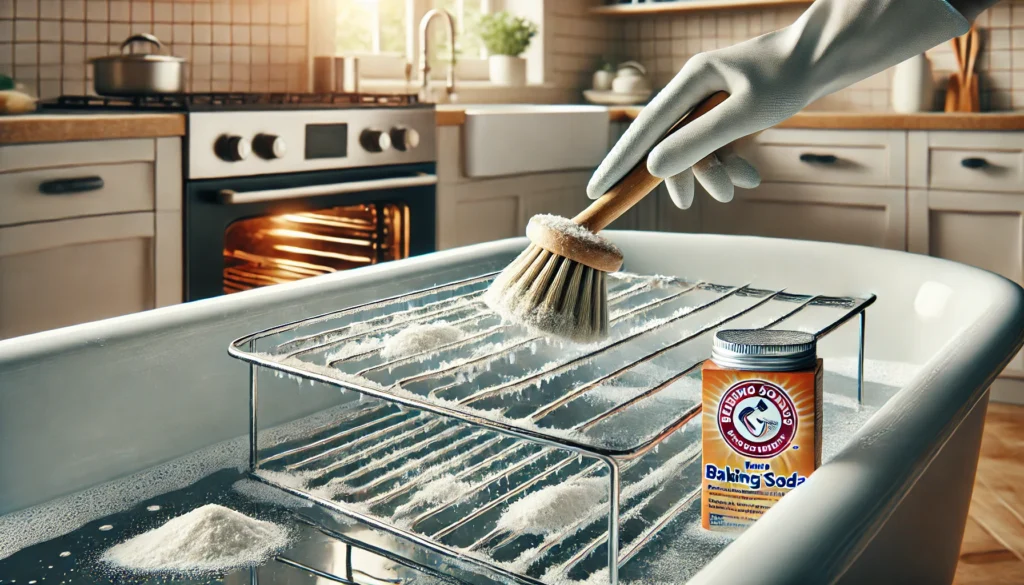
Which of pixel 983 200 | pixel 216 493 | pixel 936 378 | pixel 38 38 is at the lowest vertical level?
pixel 216 493

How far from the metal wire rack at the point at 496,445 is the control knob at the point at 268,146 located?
0.90m

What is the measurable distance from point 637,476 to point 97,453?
1.55 feet

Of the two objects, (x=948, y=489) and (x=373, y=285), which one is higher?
(x=373, y=285)

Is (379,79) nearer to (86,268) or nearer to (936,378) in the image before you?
(86,268)

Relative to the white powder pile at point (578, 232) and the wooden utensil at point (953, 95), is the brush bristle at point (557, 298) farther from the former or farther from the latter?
the wooden utensil at point (953, 95)

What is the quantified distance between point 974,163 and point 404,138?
1.46 metres

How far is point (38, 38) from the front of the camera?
221 centimetres

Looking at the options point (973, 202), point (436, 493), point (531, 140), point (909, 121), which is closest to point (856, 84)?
point (909, 121)

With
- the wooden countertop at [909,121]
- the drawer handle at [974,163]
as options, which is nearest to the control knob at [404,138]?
the wooden countertop at [909,121]

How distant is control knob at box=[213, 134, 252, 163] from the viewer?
194 cm

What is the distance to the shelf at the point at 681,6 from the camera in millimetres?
3195

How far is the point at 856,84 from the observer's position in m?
3.33

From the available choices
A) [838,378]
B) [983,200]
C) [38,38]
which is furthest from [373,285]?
[983,200]

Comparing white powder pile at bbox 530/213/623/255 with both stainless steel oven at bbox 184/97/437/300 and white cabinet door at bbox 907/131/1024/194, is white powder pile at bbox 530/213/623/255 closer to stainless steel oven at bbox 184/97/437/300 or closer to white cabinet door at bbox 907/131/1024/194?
stainless steel oven at bbox 184/97/437/300
